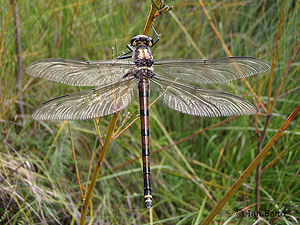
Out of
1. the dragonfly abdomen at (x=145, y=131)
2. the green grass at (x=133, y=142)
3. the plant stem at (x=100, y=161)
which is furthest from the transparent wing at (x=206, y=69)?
the plant stem at (x=100, y=161)

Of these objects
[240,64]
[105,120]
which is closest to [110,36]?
[105,120]

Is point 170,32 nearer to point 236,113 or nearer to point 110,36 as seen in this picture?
point 110,36

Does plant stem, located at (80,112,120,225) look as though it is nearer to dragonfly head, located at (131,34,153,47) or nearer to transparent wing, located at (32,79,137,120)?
transparent wing, located at (32,79,137,120)

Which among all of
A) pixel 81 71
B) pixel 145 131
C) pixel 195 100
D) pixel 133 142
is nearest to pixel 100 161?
pixel 145 131

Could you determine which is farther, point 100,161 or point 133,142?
point 133,142

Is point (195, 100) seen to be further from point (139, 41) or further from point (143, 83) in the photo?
point (139, 41)

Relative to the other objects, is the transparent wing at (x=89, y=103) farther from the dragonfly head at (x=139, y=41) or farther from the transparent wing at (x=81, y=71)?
the dragonfly head at (x=139, y=41)

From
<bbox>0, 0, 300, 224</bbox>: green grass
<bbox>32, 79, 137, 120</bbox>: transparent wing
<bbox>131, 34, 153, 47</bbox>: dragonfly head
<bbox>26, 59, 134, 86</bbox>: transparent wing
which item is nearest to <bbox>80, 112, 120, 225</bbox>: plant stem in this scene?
<bbox>32, 79, 137, 120</bbox>: transparent wing
